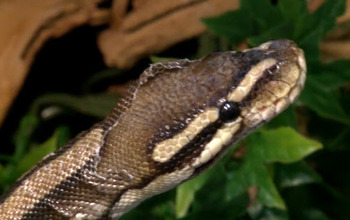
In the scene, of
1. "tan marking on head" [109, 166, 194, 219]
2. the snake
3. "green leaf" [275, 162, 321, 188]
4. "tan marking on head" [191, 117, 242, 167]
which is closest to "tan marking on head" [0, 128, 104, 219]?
the snake

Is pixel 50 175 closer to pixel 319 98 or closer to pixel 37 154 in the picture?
pixel 37 154

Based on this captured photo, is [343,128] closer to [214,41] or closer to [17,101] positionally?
[214,41]

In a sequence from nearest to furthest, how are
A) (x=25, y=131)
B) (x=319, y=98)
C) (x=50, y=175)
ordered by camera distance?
(x=50, y=175)
(x=319, y=98)
(x=25, y=131)

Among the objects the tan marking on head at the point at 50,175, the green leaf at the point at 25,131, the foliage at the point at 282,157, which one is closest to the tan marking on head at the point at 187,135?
the tan marking on head at the point at 50,175

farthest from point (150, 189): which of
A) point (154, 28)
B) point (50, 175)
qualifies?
point (154, 28)

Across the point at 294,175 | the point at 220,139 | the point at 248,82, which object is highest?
the point at 248,82

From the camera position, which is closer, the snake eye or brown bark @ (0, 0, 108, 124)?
the snake eye

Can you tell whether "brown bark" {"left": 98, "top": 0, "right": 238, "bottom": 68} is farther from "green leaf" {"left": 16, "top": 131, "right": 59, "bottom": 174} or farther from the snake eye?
the snake eye
